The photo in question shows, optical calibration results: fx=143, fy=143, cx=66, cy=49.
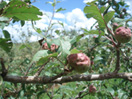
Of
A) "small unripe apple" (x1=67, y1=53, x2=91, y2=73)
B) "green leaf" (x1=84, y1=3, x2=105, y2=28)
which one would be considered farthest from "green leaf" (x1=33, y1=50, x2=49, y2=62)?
"green leaf" (x1=84, y1=3, x2=105, y2=28)

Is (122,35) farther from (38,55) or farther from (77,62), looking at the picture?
(38,55)

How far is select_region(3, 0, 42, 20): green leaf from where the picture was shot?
2.91ft

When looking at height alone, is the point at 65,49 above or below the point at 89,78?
above

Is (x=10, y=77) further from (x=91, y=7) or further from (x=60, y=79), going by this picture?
(x=91, y=7)

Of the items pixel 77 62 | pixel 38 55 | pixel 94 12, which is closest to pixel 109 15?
pixel 94 12

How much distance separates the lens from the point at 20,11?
904 millimetres

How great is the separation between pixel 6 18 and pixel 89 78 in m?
0.63

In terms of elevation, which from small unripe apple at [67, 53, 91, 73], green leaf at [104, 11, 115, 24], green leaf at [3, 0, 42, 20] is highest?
green leaf at [3, 0, 42, 20]

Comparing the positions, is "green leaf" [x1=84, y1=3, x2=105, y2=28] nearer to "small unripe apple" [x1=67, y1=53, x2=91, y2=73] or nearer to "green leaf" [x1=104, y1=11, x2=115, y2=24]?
"green leaf" [x1=104, y1=11, x2=115, y2=24]

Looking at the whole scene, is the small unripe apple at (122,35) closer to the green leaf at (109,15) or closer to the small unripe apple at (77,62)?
the green leaf at (109,15)

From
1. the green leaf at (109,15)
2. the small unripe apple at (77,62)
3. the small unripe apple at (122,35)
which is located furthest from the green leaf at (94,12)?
the small unripe apple at (77,62)

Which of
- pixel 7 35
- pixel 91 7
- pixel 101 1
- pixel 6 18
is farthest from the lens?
pixel 101 1

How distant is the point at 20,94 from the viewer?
1.70 metres

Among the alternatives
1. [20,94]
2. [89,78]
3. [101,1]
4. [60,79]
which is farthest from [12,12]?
[101,1]
